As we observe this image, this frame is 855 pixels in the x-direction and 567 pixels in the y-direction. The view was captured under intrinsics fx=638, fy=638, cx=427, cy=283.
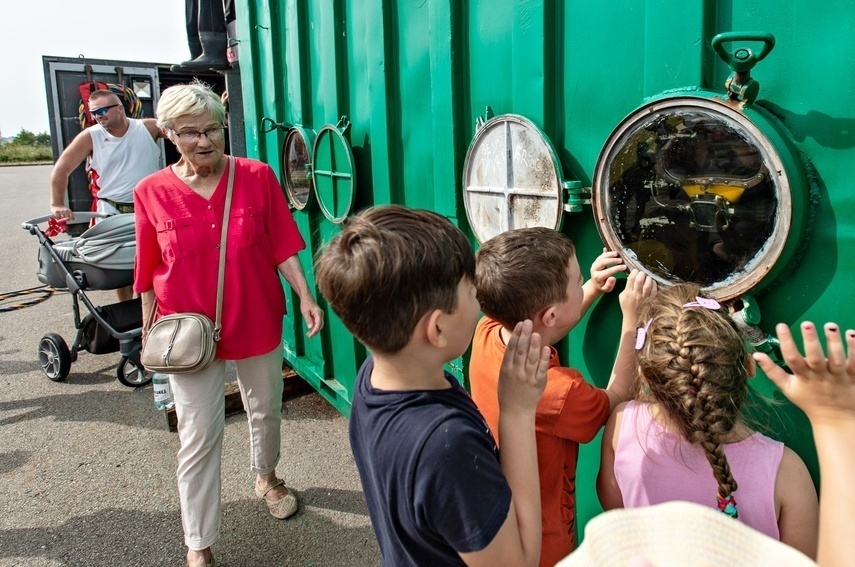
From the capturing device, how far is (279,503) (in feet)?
9.87

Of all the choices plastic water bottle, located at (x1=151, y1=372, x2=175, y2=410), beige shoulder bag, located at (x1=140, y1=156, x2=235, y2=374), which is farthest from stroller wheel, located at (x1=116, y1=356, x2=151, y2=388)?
beige shoulder bag, located at (x1=140, y1=156, x2=235, y2=374)

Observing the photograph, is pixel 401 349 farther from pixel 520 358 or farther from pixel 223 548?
pixel 223 548

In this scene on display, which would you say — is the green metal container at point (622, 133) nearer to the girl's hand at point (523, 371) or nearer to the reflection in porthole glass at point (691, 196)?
the reflection in porthole glass at point (691, 196)

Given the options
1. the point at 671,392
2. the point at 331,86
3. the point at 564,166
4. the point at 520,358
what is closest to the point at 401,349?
the point at 520,358

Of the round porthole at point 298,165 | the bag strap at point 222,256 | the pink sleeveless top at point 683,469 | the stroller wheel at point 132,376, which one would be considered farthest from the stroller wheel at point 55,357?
the pink sleeveless top at point 683,469

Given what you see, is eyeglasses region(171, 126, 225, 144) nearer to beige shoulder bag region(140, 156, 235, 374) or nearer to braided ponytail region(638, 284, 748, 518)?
beige shoulder bag region(140, 156, 235, 374)

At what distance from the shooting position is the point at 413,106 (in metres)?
2.63

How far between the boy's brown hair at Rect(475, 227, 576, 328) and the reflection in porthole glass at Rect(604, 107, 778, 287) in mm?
223

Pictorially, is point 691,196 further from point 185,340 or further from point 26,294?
point 26,294

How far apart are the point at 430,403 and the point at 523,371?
20cm

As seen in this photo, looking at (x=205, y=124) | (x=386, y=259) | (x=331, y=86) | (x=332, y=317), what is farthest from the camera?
(x=332, y=317)

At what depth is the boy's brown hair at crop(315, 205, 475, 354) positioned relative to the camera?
3.86 ft

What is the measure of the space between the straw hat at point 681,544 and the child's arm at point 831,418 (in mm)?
393

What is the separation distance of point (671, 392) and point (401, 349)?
550 mm
